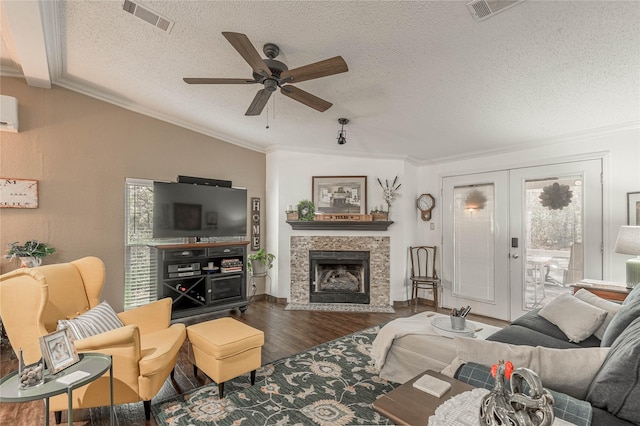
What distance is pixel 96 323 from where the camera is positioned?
2.30 m

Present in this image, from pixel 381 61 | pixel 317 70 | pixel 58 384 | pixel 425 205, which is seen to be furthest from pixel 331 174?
pixel 58 384

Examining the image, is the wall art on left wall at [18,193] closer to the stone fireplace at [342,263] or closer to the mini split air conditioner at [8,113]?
the mini split air conditioner at [8,113]

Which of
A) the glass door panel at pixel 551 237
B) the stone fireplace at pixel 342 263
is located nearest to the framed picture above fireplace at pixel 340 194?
the stone fireplace at pixel 342 263

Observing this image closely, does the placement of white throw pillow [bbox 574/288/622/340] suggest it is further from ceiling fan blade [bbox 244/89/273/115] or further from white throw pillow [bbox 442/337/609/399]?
ceiling fan blade [bbox 244/89/273/115]

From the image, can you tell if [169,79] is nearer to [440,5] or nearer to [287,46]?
[287,46]

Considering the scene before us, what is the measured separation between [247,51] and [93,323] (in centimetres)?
231

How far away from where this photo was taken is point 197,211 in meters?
4.47

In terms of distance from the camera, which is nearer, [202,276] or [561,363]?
[561,363]

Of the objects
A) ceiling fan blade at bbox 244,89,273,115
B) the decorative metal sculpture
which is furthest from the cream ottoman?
ceiling fan blade at bbox 244,89,273,115

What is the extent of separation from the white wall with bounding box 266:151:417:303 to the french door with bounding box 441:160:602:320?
2.34 feet

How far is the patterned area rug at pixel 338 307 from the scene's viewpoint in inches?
191

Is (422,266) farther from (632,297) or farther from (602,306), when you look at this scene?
(632,297)

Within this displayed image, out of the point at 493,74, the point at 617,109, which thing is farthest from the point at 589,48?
the point at 617,109

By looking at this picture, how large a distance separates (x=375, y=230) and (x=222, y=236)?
2581mm
